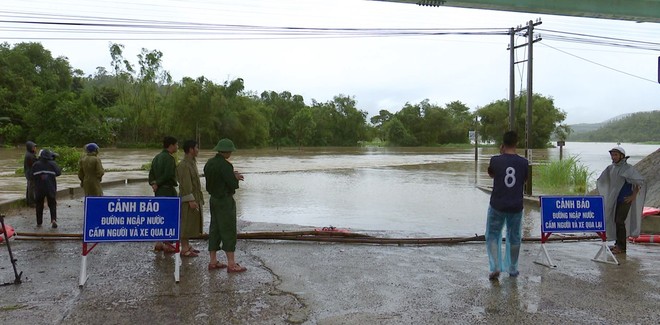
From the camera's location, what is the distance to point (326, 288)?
5.59 m

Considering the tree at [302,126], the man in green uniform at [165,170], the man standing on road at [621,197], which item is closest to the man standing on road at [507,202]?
the man standing on road at [621,197]

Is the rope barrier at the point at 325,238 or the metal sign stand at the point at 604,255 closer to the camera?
the metal sign stand at the point at 604,255

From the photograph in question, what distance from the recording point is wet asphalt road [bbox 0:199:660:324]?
4.70 metres

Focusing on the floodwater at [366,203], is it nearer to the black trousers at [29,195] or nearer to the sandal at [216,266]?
the black trousers at [29,195]

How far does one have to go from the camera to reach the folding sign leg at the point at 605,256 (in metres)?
6.96

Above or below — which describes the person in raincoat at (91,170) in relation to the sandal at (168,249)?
above

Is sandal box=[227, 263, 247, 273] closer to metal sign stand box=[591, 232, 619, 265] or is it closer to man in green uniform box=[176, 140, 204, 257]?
man in green uniform box=[176, 140, 204, 257]

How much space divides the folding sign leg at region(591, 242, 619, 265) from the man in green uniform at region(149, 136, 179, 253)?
6.03 m

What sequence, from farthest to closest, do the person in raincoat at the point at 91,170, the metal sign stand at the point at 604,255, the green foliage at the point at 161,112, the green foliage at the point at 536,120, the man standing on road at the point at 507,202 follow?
the green foliage at the point at 536,120 < the green foliage at the point at 161,112 < the person in raincoat at the point at 91,170 < the metal sign stand at the point at 604,255 < the man standing on road at the point at 507,202

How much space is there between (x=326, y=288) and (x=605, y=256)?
416 cm

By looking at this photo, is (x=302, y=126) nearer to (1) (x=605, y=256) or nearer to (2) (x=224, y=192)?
(1) (x=605, y=256)

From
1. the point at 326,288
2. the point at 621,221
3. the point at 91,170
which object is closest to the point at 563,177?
the point at 621,221

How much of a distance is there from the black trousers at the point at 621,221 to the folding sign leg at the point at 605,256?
0.46 meters

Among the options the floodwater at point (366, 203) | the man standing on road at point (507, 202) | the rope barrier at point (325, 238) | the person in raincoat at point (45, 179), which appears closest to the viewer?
the man standing on road at point (507, 202)
